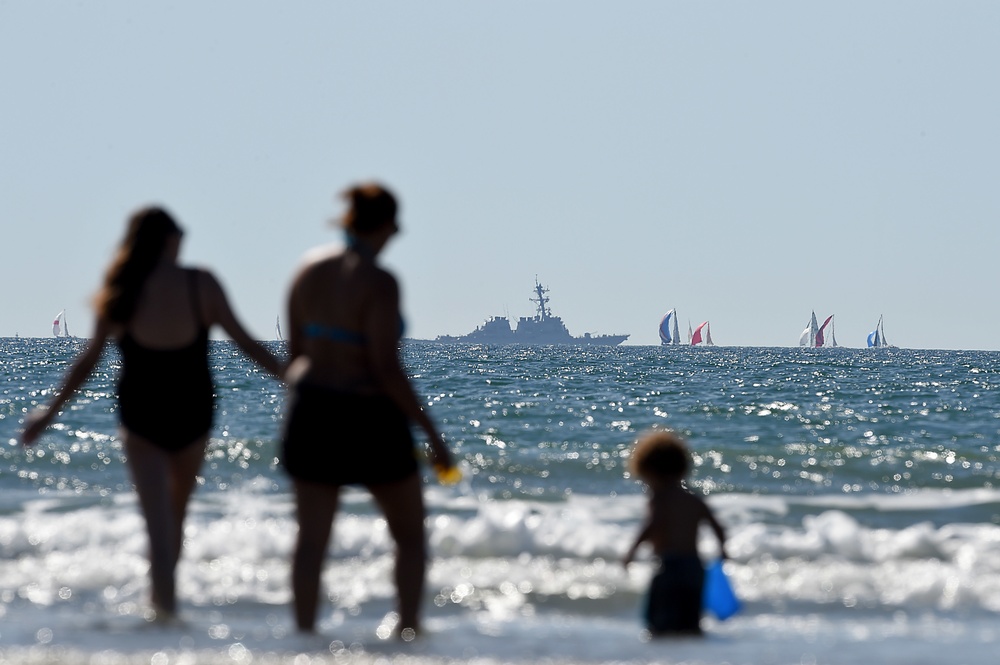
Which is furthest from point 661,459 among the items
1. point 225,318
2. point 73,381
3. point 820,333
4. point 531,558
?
point 820,333

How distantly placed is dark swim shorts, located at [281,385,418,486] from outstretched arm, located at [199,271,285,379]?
46cm

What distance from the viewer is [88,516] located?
22.7ft

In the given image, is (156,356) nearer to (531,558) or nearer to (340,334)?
(340,334)

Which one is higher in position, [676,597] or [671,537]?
[671,537]

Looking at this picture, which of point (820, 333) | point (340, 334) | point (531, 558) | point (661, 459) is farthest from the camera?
point (820, 333)

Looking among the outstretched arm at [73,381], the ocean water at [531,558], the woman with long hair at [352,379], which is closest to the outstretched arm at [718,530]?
the ocean water at [531,558]

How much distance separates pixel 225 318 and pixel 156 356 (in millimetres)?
240

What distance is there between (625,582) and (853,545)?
5.02ft

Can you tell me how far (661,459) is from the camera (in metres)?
4.16

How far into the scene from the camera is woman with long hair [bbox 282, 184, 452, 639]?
11.3ft

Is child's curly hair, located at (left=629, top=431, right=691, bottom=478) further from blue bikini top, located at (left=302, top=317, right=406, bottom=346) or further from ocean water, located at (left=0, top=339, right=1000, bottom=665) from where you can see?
blue bikini top, located at (left=302, top=317, right=406, bottom=346)

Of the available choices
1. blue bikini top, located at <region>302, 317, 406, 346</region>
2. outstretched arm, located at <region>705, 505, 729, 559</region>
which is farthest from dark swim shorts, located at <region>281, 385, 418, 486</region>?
outstretched arm, located at <region>705, 505, 729, 559</region>

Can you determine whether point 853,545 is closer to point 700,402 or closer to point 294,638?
point 294,638

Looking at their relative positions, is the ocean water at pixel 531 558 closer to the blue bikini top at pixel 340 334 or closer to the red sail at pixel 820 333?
the blue bikini top at pixel 340 334
